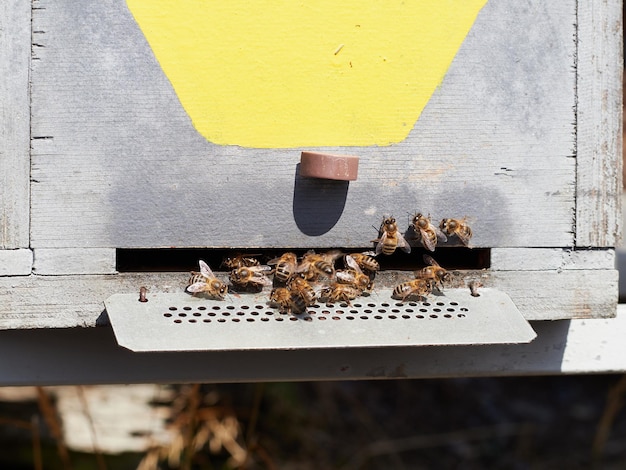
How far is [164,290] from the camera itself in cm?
254

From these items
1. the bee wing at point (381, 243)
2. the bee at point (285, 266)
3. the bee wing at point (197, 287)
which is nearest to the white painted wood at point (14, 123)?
the bee wing at point (197, 287)

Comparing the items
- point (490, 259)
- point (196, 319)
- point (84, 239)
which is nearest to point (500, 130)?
point (490, 259)

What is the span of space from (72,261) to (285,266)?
0.65m

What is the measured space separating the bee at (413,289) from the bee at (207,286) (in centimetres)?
54

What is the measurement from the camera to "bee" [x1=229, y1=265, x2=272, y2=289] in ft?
8.34

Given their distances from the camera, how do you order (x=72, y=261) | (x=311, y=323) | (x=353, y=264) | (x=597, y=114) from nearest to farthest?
1. (x=311, y=323)
2. (x=72, y=261)
3. (x=353, y=264)
4. (x=597, y=114)

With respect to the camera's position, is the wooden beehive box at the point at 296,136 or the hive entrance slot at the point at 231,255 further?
the hive entrance slot at the point at 231,255

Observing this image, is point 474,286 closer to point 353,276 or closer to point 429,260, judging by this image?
point 429,260

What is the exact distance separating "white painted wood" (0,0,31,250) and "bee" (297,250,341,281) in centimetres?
85

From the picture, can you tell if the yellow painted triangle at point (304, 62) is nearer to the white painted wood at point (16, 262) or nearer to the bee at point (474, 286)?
the bee at point (474, 286)

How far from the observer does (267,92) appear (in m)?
2.53

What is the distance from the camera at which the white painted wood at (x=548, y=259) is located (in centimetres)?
267

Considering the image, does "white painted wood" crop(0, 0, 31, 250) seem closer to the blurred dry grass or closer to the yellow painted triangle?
the yellow painted triangle

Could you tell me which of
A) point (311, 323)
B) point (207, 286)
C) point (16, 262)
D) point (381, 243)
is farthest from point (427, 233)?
point (16, 262)
